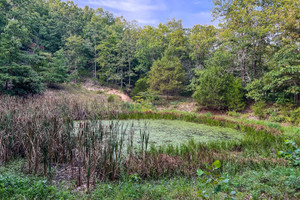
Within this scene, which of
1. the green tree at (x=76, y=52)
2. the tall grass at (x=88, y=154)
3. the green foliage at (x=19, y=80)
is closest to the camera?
the tall grass at (x=88, y=154)

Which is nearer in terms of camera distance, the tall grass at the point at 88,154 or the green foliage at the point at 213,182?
the green foliage at the point at 213,182

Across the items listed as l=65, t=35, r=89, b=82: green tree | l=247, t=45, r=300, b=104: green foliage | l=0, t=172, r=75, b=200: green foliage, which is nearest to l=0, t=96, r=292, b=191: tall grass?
l=0, t=172, r=75, b=200: green foliage

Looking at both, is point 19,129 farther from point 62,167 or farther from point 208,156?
point 208,156

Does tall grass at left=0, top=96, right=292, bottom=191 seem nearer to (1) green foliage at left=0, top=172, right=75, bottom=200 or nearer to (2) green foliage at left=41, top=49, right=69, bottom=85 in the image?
(1) green foliage at left=0, top=172, right=75, bottom=200

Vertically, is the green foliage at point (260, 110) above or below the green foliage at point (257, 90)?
below

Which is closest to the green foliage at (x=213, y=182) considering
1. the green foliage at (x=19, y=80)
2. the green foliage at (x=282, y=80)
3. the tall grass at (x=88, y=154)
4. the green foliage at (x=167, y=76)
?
the tall grass at (x=88, y=154)

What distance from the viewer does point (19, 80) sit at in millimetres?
9953

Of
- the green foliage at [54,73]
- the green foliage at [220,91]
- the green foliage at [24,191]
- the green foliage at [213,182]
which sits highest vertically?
the green foliage at [54,73]

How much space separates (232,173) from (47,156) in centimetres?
313

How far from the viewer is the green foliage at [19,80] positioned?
949 cm

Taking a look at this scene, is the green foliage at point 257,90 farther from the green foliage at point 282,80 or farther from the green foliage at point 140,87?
the green foliage at point 140,87

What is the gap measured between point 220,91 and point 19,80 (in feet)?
43.1

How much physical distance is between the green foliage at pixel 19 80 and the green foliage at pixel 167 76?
977 centimetres

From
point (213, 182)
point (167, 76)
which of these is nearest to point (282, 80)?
point (167, 76)
